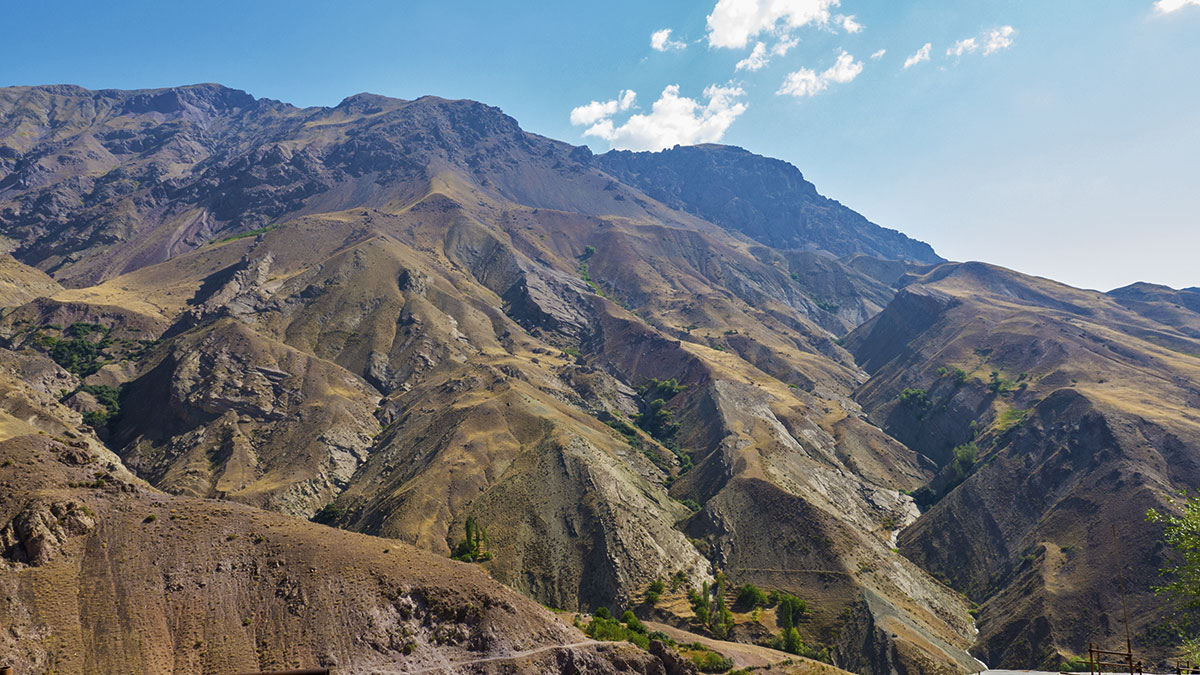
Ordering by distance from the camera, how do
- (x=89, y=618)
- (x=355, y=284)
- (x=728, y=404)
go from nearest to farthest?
1. (x=89, y=618)
2. (x=728, y=404)
3. (x=355, y=284)

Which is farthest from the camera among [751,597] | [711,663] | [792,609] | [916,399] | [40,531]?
[916,399]

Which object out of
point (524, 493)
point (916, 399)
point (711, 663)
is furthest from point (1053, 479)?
point (524, 493)

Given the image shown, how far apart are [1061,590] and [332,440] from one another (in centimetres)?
13360

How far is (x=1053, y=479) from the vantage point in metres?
121

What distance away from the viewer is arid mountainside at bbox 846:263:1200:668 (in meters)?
92.0

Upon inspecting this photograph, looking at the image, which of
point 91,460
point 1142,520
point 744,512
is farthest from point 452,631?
point 1142,520

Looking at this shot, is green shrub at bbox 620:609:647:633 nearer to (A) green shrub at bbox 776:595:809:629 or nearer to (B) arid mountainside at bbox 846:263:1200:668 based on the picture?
(A) green shrub at bbox 776:595:809:629

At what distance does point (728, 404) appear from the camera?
536ft

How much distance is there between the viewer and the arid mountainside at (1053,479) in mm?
92000

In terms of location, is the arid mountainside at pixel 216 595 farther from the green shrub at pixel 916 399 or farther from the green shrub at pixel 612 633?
the green shrub at pixel 916 399

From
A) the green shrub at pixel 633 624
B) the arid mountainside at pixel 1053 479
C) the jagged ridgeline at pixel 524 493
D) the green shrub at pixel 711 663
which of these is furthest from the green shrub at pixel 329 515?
the arid mountainside at pixel 1053 479

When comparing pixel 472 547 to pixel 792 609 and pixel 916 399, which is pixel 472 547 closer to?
pixel 792 609

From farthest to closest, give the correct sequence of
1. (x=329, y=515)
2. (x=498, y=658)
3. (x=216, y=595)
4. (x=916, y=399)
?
1. (x=916, y=399)
2. (x=329, y=515)
3. (x=498, y=658)
4. (x=216, y=595)

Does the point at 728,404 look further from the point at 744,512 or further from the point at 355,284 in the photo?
the point at 355,284
